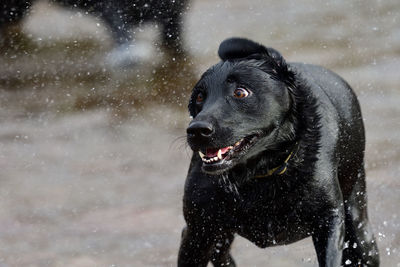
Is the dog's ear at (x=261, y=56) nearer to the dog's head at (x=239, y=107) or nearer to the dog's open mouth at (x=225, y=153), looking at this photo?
the dog's head at (x=239, y=107)

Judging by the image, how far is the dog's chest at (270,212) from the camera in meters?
3.23

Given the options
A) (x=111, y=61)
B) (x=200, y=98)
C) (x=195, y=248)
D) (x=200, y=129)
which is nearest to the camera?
(x=200, y=129)

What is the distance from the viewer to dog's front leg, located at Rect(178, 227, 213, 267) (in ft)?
11.2

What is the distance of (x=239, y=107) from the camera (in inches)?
119

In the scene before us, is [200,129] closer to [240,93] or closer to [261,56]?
[240,93]

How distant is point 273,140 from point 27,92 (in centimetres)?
583

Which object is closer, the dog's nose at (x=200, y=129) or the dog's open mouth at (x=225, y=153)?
the dog's nose at (x=200, y=129)

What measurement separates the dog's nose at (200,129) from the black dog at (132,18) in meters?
6.31

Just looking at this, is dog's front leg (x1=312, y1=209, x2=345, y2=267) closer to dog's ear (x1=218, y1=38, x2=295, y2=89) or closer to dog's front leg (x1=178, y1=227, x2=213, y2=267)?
dog's front leg (x1=178, y1=227, x2=213, y2=267)

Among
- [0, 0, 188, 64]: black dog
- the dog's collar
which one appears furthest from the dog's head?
[0, 0, 188, 64]: black dog

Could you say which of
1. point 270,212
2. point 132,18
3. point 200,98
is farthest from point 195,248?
point 132,18

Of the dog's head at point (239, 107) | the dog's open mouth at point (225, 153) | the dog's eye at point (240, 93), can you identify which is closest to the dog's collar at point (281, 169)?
the dog's head at point (239, 107)

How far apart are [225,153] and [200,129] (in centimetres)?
21

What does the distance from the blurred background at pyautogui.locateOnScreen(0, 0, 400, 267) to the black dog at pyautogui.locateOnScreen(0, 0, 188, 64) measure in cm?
11
